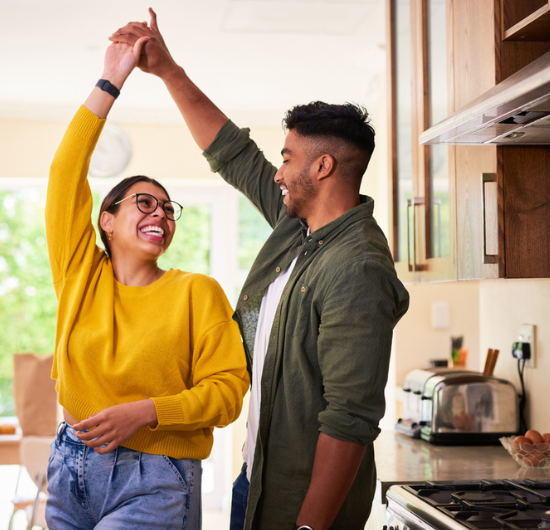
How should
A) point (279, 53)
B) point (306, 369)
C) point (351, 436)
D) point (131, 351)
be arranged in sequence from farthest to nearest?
point (279, 53)
point (131, 351)
point (306, 369)
point (351, 436)

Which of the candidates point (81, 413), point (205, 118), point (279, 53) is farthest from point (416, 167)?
point (279, 53)

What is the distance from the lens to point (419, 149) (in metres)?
2.09

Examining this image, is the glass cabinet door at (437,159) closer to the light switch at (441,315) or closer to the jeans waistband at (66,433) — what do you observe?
the jeans waistband at (66,433)

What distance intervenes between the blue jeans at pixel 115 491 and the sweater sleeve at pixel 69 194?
38 cm

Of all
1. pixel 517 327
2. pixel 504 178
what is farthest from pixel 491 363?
pixel 504 178

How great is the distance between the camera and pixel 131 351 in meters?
1.48

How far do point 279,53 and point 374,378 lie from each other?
3.01 m

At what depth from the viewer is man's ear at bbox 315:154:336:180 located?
1480mm

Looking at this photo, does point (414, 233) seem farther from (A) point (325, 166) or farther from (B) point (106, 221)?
(B) point (106, 221)

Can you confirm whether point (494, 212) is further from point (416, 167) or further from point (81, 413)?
point (81, 413)

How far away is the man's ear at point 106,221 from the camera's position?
1.67 metres

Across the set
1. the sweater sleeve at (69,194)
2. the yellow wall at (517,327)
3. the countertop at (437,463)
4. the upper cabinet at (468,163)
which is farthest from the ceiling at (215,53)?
the countertop at (437,463)

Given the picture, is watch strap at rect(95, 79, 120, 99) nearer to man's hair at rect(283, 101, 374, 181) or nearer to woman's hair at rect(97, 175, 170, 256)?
woman's hair at rect(97, 175, 170, 256)

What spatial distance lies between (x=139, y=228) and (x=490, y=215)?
0.85 metres
